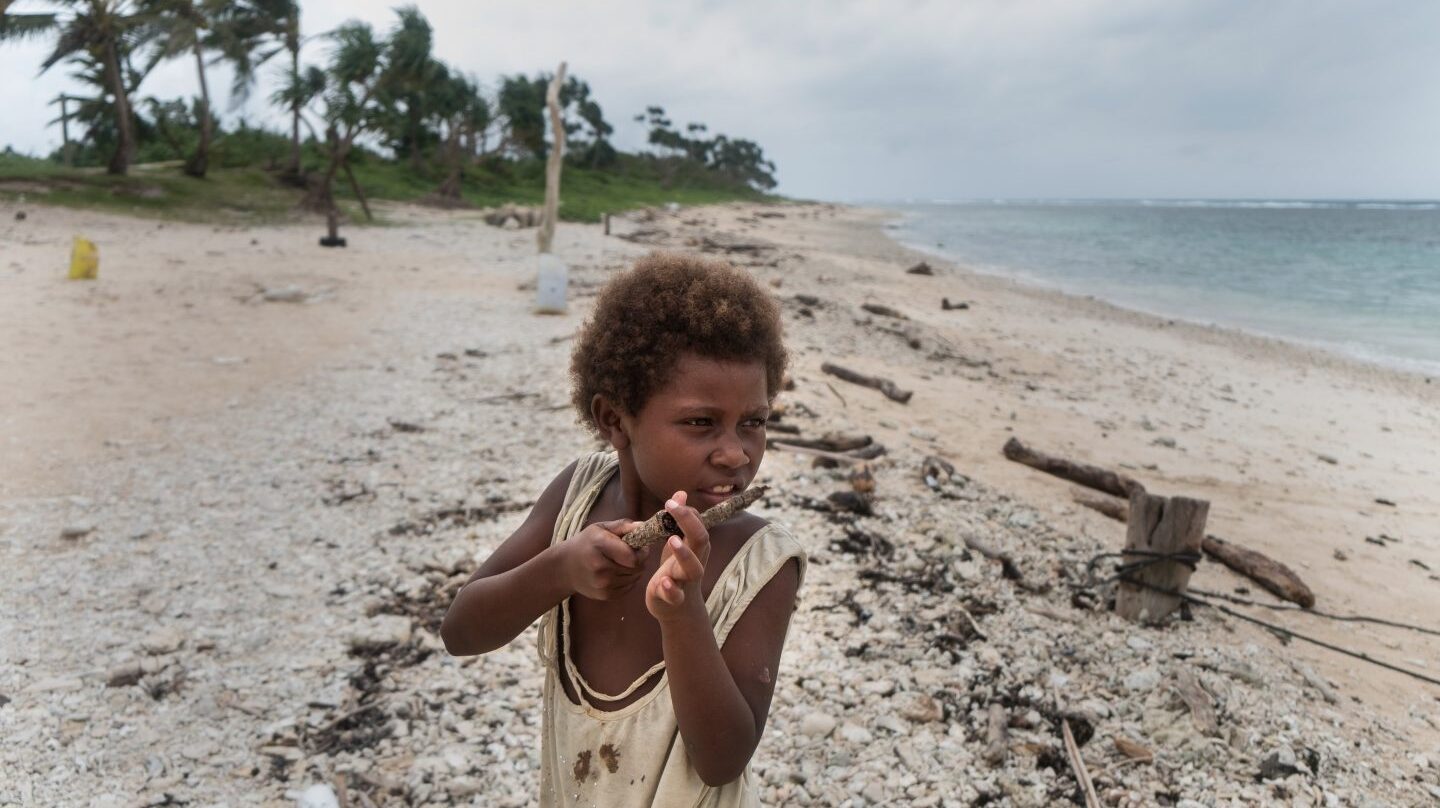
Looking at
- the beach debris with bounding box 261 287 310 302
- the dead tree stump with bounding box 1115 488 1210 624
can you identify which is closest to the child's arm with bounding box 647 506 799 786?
the dead tree stump with bounding box 1115 488 1210 624

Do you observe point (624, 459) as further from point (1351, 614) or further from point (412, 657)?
point (1351, 614)

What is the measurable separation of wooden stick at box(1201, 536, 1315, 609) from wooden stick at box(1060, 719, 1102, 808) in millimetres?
2363

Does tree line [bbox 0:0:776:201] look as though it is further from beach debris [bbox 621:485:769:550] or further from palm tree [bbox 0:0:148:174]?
beach debris [bbox 621:485:769:550]

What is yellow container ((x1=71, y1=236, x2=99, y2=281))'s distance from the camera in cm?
1176

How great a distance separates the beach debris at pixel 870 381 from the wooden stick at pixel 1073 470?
155cm

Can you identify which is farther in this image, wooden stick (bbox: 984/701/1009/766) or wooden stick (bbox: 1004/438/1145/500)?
wooden stick (bbox: 1004/438/1145/500)

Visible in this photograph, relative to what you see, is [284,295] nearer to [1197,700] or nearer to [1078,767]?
[1078,767]

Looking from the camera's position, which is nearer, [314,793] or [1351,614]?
[314,793]

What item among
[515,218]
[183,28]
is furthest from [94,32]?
[515,218]

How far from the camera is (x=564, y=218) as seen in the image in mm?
30719

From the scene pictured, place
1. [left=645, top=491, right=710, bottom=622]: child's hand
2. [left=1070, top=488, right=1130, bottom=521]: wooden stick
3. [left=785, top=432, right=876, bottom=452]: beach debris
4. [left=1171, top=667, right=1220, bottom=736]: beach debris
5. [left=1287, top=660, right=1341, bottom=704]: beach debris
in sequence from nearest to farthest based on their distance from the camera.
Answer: [left=645, top=491, right=710, bottom=622]: child's hand
[left=1171, top=667, right=1220, bottom=736]: beach debris
[left=1287, top=660, right=1341, bottom=704]: beach debris
[left=1070, top=488, right=1130, bottom=521]: wooden stick
[left=785, top=432, right=876, bottom=452]: beach debris

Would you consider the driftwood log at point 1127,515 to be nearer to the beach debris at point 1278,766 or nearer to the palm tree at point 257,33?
the beach debris at point 1278,766

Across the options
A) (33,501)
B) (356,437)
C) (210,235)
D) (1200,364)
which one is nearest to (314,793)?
(33,501)

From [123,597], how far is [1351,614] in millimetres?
6287
